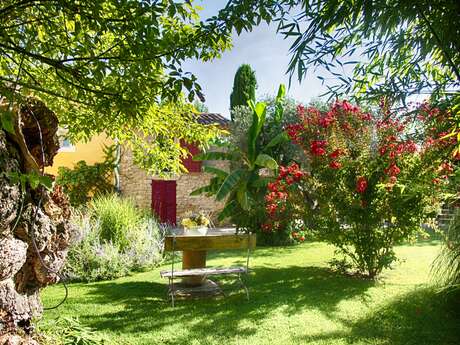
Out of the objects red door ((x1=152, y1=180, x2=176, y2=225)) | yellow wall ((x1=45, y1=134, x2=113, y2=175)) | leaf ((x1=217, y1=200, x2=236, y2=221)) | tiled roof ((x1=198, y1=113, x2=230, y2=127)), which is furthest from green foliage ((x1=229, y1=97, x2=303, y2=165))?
yellow wall ((x1=45, y1=134, x2=113, y2=175))

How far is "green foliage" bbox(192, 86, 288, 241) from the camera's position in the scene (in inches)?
503

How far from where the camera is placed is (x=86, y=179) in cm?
1480

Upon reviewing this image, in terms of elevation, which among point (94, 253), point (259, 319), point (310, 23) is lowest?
point (259, 319)

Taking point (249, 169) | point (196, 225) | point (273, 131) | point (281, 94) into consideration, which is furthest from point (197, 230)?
point (281, 94)

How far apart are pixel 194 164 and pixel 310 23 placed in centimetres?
1504

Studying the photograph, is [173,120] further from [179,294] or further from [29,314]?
[179,294]

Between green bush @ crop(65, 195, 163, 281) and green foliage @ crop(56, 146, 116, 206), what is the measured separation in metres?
5.04

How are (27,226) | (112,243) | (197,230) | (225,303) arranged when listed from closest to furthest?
(27,226) < (225,303) < (197,230) < (112,243)

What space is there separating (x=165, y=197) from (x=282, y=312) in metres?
11.6

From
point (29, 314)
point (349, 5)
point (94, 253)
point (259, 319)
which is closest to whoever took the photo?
point (349, 5)

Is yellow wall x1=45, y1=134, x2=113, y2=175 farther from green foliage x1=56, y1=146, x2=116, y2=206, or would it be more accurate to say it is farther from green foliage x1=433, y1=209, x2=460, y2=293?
green foliage x1=433, y1=209, x2=460, y2=293

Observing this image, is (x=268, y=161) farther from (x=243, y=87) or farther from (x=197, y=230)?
(x=243, y=87)

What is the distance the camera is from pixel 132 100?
2988mm

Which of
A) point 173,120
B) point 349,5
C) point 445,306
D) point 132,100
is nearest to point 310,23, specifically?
point 349,5
